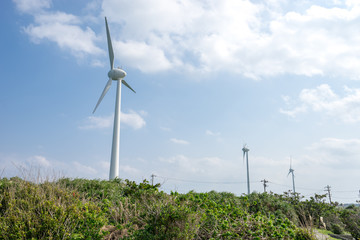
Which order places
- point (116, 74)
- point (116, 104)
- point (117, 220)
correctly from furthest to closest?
1. point (116, 74)
2. point (116, 104)
3. point (117, 220)

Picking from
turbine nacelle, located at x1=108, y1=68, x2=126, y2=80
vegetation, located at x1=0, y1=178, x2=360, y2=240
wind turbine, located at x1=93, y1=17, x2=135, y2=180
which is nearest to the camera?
vegetation, located at x1=0, y1=178, x2=360, y2=240

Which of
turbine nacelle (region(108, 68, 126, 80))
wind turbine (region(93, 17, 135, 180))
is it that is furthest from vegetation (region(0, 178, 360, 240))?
turbine nacelle (region(108, 68, 126, 80))

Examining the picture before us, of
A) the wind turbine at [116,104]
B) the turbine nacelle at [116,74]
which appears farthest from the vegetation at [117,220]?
the turbine nacelle at [116,74]

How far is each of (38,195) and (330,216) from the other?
782 inches

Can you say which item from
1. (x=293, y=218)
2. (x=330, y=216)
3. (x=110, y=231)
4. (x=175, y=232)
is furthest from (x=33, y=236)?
(x=330, y=216)

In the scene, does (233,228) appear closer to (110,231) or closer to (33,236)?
(110,231)

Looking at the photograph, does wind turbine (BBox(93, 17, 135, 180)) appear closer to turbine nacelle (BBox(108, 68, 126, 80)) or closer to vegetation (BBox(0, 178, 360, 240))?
turbine nacelle (BBox(108, 68, 126, 80))

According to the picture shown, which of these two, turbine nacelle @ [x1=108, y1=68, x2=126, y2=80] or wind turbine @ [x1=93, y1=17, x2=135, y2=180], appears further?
turbine nacelle @ [x1=108, y1=68, x2=126, y2=80]

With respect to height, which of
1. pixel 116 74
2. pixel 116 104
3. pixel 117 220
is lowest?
pixel 117 220

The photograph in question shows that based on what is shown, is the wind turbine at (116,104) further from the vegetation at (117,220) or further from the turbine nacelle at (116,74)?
the vegetation at (117,220)

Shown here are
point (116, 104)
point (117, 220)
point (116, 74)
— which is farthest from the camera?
point (116, 74)

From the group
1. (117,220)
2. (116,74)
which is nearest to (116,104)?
(116,74)

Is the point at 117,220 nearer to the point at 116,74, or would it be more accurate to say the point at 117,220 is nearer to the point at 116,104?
the point at 116,104

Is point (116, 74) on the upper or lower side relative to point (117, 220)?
upper
